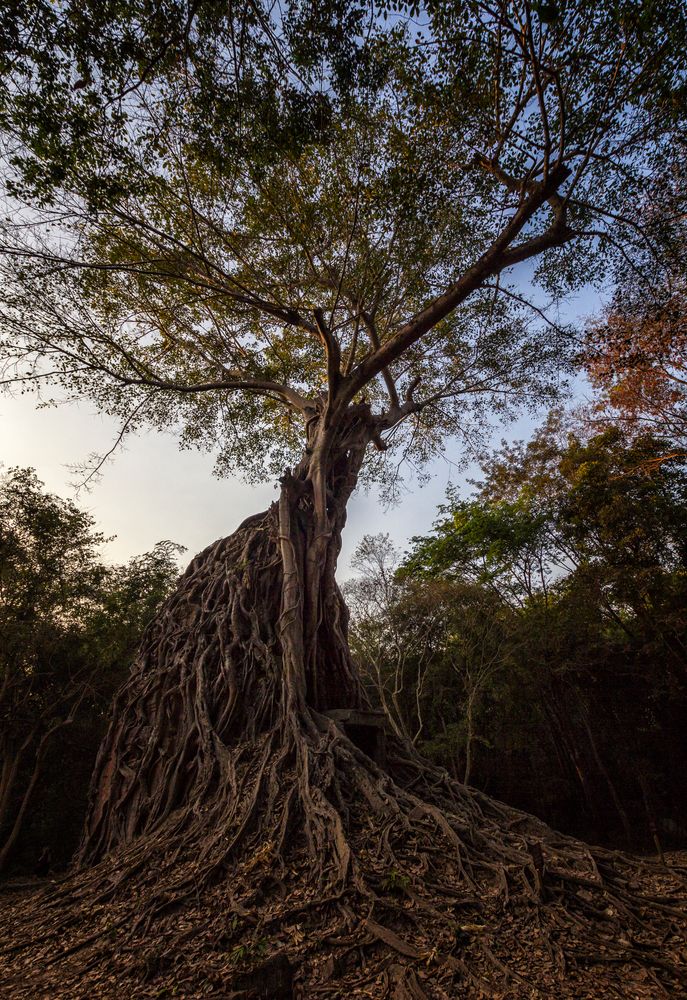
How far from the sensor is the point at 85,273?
24.0ft

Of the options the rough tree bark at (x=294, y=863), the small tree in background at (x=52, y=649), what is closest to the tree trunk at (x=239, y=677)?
the rough tree bark at (x=294, y=863)

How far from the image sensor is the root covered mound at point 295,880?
2.92 meters

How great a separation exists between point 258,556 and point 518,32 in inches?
267

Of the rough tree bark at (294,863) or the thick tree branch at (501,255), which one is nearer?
the rough tree bark at (294,863)

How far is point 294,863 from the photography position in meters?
3.96

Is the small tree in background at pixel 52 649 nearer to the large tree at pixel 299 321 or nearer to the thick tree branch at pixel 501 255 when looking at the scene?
the large tree at pixel 299 321

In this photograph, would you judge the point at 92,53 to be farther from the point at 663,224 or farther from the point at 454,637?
the point at 454,637

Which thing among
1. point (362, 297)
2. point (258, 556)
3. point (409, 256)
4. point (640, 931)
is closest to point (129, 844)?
point (258, 556)

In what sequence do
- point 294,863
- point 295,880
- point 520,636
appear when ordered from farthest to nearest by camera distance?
point 520,636 < point 294,863 < point 295,880

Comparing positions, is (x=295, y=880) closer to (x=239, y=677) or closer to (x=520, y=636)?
(x=239, y=677)

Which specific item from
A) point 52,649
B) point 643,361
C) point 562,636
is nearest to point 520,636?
point 562,636

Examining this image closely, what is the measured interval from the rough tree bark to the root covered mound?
0.02 m

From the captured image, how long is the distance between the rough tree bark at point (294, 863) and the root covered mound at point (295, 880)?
0.05 ft

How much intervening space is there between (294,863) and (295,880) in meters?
0.18
